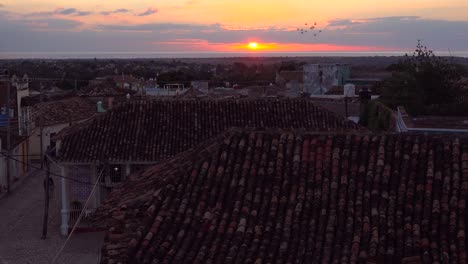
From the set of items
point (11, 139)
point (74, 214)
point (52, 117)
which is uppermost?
point (52, 117)

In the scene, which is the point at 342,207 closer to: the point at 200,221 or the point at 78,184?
the point at 200,221

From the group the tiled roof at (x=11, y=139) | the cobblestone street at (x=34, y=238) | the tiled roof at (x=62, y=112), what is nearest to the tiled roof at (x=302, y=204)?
the cobblestone street at (x=34, y=238)

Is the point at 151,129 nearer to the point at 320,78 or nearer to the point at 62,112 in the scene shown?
the point at 62,112

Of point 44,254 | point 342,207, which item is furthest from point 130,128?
point 342,207

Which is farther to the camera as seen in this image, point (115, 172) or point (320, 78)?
point (320, 78)

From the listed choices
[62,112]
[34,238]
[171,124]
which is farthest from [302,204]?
[62,112]

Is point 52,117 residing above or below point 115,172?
above

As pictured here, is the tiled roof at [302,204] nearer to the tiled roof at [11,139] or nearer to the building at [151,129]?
the building at [151,129]
